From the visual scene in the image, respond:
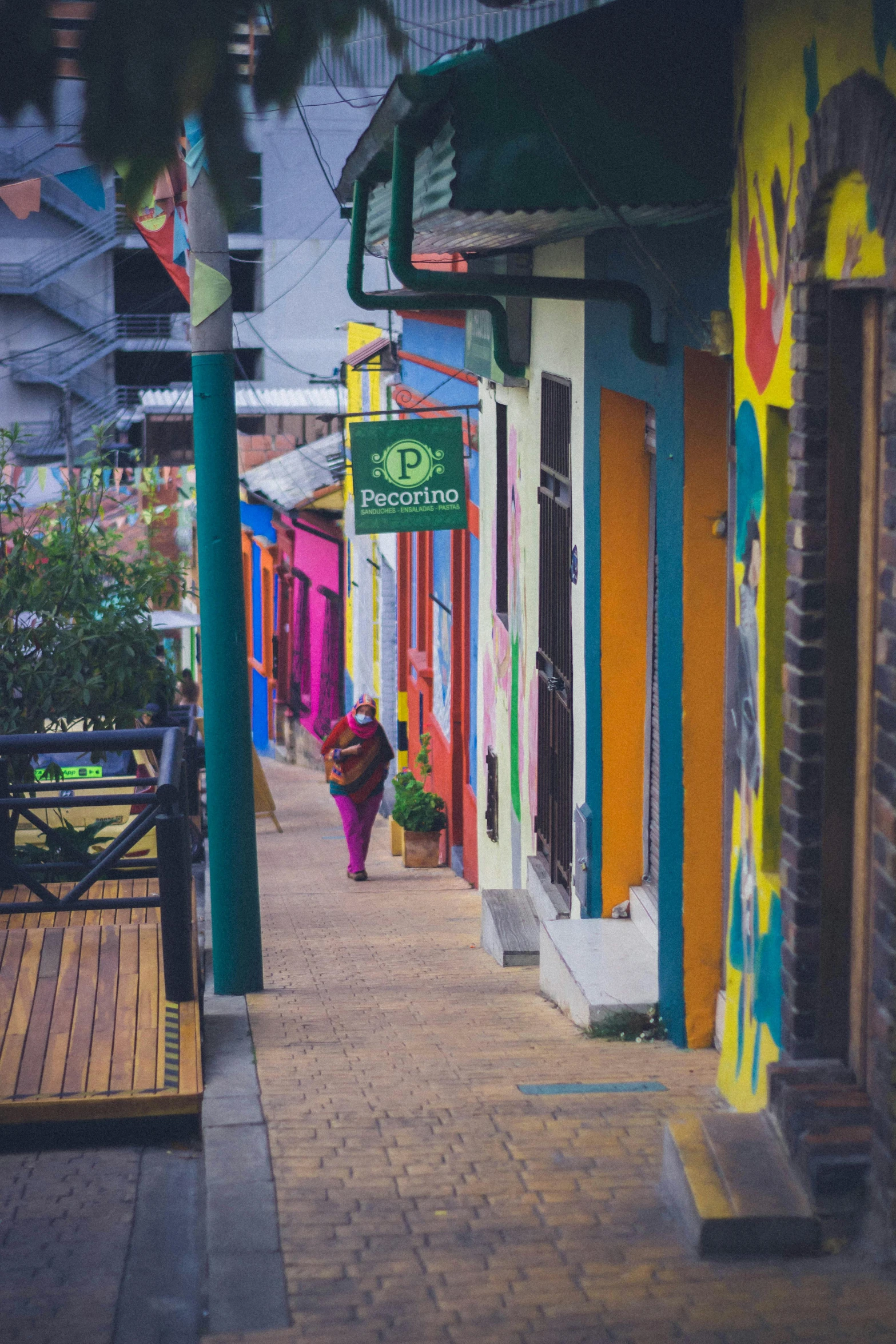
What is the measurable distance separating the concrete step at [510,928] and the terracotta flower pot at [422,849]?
4742 mm

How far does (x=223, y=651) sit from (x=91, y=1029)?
2.40 metres

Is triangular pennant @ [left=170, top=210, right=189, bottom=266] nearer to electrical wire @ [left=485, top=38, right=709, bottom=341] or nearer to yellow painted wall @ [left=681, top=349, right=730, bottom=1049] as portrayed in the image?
electrical wire @ [left=485, top=38, right=709, bottom=341]

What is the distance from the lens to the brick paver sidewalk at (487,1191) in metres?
3.72

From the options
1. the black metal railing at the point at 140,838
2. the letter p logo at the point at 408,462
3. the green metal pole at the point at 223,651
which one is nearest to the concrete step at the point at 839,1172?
the black metal railing at the point at 140,838

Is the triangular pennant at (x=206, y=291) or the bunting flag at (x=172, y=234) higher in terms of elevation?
the bunting flag at (x=172, y=234)

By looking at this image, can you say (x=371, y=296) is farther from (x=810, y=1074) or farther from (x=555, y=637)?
(x=810, y=1074)

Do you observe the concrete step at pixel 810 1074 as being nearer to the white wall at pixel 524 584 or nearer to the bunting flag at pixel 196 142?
the bunting flag at pixel 196 142

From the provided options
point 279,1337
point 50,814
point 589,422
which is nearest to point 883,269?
point 279,1337

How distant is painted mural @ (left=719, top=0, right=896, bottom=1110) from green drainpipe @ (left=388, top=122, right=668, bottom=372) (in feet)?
3.86

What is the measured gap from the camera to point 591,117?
18.2ft

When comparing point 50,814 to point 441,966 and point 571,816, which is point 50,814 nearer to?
point 441,966

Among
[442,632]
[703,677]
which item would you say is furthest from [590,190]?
[442,632]

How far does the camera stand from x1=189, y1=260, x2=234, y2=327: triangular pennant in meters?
7.74

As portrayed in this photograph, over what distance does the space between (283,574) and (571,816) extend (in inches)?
845
